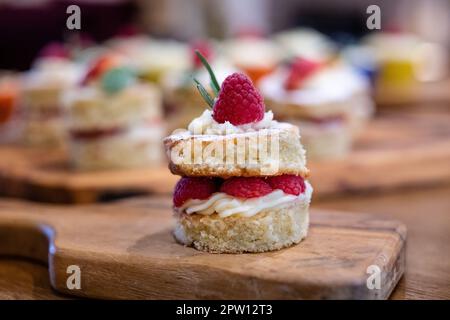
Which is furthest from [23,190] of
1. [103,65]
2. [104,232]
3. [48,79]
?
[104,232]

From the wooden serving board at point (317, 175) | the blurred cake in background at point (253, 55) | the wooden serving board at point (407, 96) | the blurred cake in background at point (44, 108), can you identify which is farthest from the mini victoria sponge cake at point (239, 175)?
the wooden serving board at point (407, 96)

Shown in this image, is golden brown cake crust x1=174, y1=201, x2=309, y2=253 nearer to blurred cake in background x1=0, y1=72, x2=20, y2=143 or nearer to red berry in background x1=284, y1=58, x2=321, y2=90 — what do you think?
red berry in background x1=284, y1=58, x2=321, y2=90

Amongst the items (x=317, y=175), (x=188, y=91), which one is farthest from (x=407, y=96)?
(x=317, y=175)

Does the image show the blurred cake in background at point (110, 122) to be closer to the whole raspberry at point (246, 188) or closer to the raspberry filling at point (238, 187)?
the raspberry filling at point (238, 187)

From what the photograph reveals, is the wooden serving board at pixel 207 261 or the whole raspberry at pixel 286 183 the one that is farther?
the whole raspberry at pixel 286 183

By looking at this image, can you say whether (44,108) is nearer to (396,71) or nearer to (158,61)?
(158,61)

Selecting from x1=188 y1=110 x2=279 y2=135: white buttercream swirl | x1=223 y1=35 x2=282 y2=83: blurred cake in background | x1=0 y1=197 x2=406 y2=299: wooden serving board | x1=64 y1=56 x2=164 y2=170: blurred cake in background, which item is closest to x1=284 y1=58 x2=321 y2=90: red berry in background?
x1=64 y1=56 x2=164 y2=170: blurred cake in background
